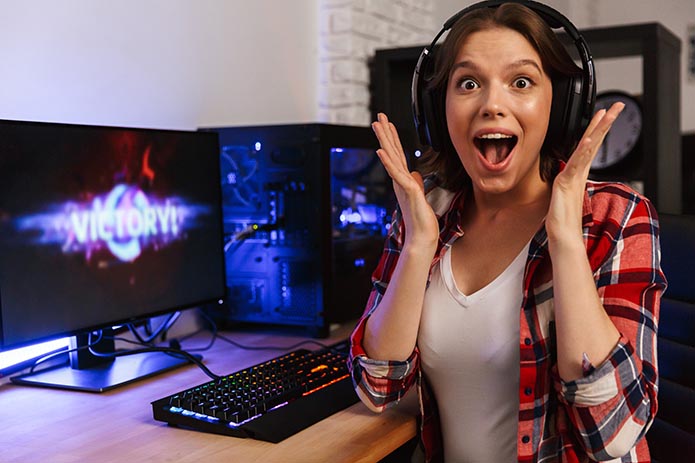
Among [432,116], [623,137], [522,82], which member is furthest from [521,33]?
[623,137]

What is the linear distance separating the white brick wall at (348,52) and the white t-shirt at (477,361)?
1.22 m

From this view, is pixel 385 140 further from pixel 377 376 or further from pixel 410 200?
pixel 377 376

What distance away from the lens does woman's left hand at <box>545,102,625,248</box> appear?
1008 mm

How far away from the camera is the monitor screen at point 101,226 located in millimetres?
1235

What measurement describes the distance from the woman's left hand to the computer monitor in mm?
758

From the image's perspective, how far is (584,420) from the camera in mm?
1005

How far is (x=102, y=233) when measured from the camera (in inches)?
53.6

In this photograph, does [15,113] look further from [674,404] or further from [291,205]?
[674,404]

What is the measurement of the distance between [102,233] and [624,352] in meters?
0.87

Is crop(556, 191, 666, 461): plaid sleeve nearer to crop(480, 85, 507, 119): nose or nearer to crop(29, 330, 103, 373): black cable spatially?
crop(480, 85, 507, 119): nose

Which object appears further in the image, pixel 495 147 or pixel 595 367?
pixel 495 147

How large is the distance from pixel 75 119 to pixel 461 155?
2.56 feet

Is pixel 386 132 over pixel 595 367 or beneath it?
over

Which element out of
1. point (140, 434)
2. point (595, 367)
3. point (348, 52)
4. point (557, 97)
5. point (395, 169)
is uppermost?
point (348, 52)
